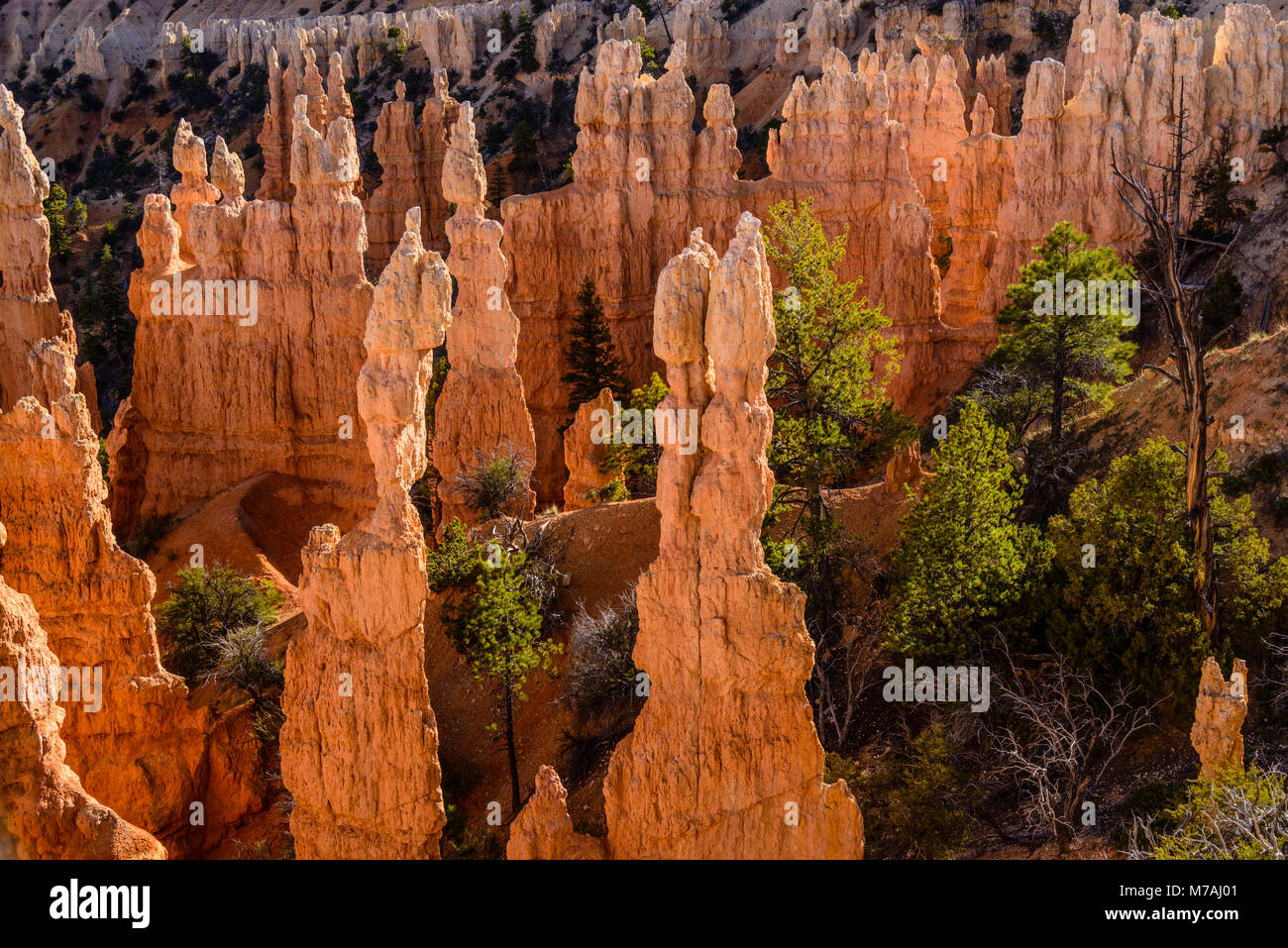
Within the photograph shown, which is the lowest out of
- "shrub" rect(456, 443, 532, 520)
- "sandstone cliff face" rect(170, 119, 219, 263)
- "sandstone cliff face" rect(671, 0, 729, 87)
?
"shrub" rect(456, 443, 532, 520)

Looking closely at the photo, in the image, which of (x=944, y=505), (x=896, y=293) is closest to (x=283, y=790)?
(x=944, y=505)

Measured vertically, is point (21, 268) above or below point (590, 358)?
above

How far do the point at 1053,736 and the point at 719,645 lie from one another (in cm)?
670

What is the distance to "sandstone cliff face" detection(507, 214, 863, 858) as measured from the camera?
19312mm

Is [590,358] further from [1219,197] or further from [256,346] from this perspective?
[1219,197]

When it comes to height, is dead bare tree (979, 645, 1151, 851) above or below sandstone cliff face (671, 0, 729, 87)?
below

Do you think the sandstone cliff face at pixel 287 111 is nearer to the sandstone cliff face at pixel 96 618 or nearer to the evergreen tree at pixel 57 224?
the evergreen tree at pixel 57 224

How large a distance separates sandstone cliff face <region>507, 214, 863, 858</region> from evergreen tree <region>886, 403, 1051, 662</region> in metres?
6.09

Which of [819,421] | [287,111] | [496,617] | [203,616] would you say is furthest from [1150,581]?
[287,111]

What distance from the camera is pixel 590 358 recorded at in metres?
44.9

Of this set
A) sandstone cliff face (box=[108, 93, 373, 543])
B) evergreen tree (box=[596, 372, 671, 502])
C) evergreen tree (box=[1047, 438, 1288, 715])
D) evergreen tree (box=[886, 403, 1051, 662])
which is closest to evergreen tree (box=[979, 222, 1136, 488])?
evergreen tree (box=[1047, 438, 1288, 715])

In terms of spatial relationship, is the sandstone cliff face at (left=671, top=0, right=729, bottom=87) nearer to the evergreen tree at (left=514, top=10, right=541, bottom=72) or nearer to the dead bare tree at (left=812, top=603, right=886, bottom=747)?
the evergreen tree at (left=514, top=10, right=541, bottom=72)

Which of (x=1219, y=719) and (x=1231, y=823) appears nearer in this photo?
(x=1231, y=823)

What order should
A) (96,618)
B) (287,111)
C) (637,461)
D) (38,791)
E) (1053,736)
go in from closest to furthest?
(38,791), (1053,736), (96,618), (637,461), (287,111)
